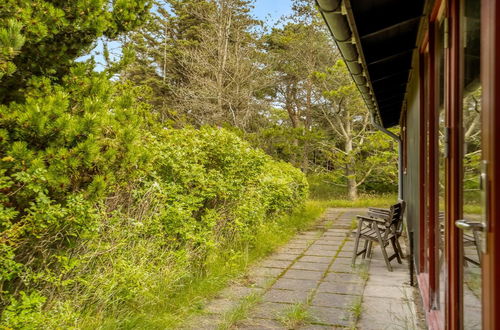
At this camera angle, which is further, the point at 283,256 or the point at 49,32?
the point at 283,256

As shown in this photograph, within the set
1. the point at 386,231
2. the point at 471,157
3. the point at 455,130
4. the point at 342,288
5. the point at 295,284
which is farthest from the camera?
the point at 386,231

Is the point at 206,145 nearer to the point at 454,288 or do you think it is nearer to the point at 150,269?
the point at 150,269

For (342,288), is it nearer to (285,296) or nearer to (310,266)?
(285,296)

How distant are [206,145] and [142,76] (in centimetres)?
1586

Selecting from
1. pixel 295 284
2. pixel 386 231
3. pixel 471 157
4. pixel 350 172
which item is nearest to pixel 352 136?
pixel 350 172

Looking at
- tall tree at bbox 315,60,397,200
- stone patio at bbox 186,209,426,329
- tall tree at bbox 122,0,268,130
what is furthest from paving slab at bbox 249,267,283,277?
tall tree at bbox 315,60,397,200

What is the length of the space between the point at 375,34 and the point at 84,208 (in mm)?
2604

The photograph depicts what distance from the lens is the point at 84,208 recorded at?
8.02 feet

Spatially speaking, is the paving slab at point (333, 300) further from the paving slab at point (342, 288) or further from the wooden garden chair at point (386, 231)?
the wooden garden chair at point (386, 231)

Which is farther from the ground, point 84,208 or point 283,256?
point 84,208

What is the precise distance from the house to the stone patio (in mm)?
370

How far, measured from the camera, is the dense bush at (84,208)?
7.30ft

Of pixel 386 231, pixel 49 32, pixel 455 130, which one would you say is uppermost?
pixel 49 32

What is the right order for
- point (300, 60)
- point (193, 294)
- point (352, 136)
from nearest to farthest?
point (193, 294) < point (352, 136) < point (300, 60)
